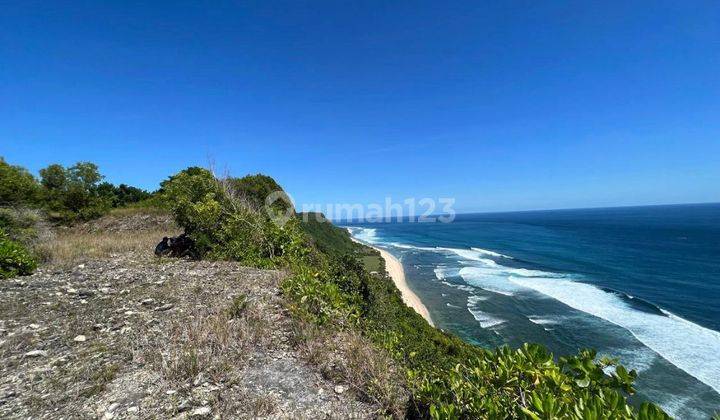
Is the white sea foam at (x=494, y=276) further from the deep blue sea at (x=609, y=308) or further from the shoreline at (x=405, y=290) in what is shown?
the shoreline at (x=405, y=290)

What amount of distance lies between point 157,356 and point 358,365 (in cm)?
268

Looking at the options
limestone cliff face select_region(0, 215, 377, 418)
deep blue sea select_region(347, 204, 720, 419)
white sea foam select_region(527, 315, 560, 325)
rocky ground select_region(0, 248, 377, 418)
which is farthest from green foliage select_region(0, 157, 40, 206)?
white sea foam select_region(527, 315, 560, 325)

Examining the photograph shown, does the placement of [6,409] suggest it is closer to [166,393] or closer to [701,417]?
[166,393]

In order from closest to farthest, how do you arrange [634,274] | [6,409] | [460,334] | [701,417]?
[6,409] < [701,417] < [460,334] < [634,274]

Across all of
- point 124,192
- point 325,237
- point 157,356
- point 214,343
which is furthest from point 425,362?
point 325,237

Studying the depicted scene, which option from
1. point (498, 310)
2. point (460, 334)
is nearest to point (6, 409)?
point (460, 334)

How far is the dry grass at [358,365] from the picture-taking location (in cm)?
338

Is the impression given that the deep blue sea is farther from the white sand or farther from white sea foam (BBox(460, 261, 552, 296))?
the white sand

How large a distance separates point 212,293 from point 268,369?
3.37 m

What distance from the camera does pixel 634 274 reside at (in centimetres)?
3794

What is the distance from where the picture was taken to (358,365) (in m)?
3.86

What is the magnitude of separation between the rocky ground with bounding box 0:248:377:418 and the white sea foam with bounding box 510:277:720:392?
79.3ft

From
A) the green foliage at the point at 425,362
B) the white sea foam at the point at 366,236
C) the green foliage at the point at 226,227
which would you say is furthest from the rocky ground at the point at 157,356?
the white sea foam at the point at 366,236

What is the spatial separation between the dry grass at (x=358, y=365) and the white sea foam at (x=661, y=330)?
76.0 feet
